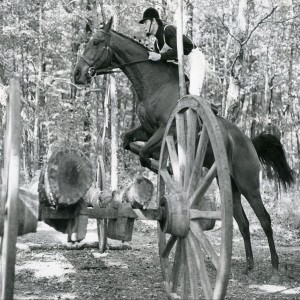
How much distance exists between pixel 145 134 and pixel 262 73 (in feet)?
62.9

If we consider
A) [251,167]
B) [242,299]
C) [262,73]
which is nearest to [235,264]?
[251,167]

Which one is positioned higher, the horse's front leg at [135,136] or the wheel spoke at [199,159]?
the horse's front leg at [135,136]

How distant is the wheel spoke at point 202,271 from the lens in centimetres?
383

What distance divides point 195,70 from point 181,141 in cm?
251

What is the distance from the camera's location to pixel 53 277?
693 centimetres

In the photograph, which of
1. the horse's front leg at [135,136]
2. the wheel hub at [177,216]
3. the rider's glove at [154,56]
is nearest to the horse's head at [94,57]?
the rider's glove at [154,56]

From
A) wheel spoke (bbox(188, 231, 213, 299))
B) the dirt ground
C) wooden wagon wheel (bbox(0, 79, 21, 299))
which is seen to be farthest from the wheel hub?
the dirt ground

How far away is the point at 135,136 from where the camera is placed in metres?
7.37

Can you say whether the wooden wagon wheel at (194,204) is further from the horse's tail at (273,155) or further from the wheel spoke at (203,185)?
the horse's tail at (273,155)

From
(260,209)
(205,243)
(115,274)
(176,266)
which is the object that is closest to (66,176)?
(205,243)

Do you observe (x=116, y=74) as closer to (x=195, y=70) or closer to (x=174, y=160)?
(x=195, y=70)

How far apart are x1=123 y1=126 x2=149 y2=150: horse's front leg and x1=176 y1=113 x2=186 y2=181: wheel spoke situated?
8.28 feet

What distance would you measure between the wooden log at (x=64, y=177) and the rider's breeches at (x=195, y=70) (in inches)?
117

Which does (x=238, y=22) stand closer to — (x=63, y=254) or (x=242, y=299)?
(x=63, y=254)
